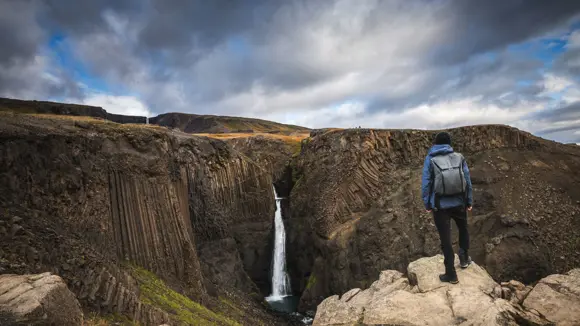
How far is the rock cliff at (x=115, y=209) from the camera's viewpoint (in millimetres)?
9352

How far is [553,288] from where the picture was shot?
8.13 meters

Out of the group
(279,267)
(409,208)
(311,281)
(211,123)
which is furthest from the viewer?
(211,123)

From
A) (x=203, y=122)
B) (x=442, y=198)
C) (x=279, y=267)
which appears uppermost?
(x=203, y=122)

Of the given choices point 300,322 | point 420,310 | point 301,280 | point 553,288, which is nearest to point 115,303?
point 420,310

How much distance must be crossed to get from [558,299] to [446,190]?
3307mm

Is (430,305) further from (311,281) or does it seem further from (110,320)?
(311,281)

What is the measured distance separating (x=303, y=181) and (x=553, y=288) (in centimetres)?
3131

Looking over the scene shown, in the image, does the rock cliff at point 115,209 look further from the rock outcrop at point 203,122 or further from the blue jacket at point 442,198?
the rock outcrop at point 203,122

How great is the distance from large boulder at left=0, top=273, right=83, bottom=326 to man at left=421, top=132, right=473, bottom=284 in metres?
7.55

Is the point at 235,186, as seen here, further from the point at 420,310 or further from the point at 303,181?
the point at 420,310

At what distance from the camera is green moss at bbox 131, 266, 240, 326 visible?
1259 centimetres

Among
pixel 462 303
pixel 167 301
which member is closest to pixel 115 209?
pixel 167 301

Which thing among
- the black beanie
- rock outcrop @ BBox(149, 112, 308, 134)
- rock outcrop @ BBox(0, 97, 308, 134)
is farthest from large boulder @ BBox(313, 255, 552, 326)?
rock outcrop @ BBox(149, 112, 308, 134)

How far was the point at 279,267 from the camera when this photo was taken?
37438mm
